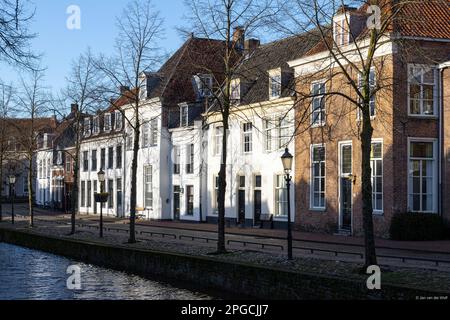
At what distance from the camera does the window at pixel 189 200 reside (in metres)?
42.6

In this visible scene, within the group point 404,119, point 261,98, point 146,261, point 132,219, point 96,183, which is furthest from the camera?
point 96,183

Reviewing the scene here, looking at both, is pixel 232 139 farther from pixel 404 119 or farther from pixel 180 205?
pixel 404 119

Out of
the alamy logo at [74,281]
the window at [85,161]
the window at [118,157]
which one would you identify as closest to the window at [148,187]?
the window at [118,157]

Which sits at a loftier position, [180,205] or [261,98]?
[261,98]

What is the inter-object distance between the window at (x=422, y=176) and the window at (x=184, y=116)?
19.1 meters

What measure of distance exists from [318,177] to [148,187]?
1862cm

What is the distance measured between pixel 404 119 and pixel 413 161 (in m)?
1.84

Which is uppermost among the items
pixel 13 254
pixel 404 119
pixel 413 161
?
pixel 404 119

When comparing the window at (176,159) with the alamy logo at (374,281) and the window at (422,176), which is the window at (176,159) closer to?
the window at (422,176)

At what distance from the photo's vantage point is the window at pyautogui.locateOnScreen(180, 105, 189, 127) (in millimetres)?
43438

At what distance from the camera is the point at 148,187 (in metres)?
47.3

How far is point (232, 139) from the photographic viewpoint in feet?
127

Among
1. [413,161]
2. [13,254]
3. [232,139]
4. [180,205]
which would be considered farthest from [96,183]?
[413,161]
